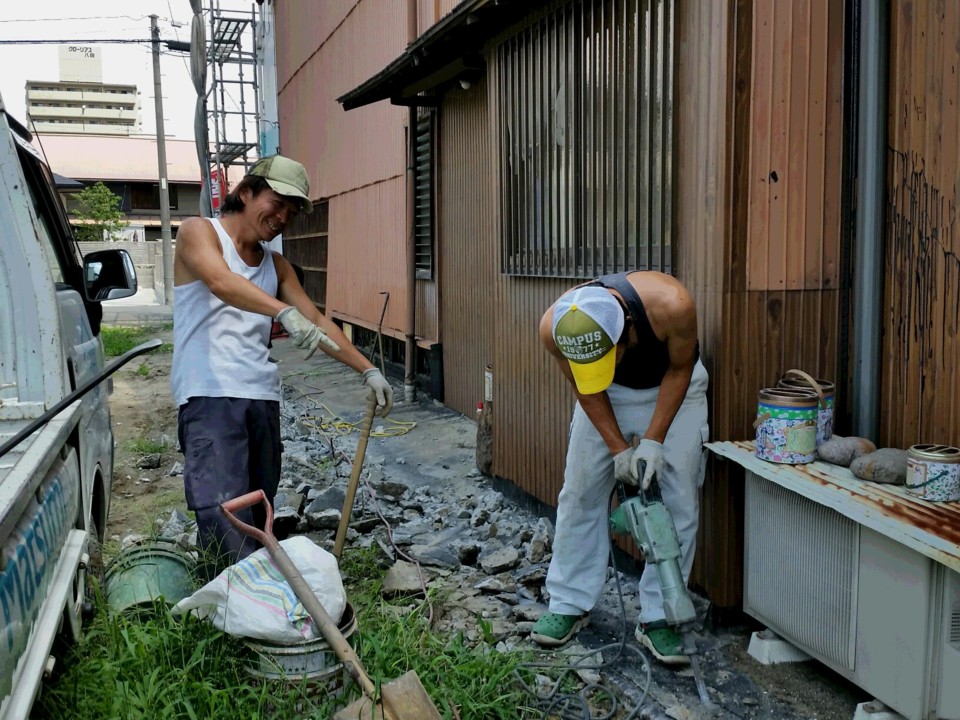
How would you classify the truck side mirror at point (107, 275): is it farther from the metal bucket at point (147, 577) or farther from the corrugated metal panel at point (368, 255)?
the corrugated metal panel at point (368, 255)

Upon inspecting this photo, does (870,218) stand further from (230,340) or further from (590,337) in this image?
(230,340)

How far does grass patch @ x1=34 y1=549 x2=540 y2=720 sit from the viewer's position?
9.35 ft

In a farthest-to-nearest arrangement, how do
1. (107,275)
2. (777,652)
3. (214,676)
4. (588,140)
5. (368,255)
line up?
(368,255)
(588,140)
(107,275)
(777,652)
(214,676)

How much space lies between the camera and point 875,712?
297 cm

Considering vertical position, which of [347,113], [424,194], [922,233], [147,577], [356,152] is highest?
[347,113]

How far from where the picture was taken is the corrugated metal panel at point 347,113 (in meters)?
10.4

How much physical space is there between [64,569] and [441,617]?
2.02 meters

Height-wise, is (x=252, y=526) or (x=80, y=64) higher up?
(x=80, y=64)

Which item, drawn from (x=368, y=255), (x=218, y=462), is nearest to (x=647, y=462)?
(x=218, y=462)

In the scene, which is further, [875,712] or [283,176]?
[283,176]

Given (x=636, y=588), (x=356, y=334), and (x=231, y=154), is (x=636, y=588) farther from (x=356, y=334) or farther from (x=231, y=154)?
(x=231, y=154)

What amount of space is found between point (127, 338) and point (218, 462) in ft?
47.5

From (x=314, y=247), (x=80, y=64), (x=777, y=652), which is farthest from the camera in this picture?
(x=80, y=64)

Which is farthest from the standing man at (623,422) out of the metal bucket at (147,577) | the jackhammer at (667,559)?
the metal bucket at (147,577)
